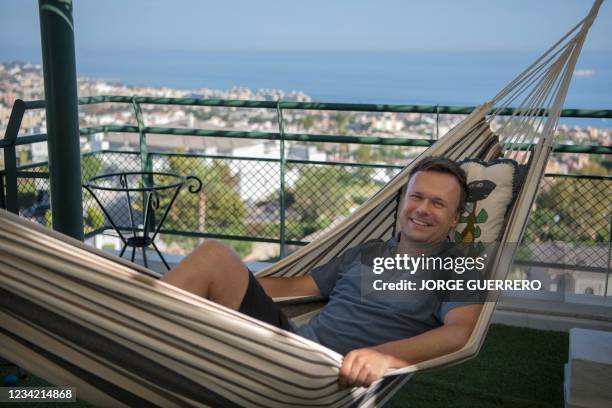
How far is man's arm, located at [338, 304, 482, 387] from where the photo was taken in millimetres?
1548

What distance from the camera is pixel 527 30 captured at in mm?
32781

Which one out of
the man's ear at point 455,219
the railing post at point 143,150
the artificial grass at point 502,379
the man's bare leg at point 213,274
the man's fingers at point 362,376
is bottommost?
the artificial grass at point 502,379

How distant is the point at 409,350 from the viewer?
167 cm

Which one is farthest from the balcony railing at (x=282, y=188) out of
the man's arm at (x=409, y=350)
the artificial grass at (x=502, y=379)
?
the man's arm at (x=409, y=350)

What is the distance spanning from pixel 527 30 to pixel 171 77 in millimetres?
17663

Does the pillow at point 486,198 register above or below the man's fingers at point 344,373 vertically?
above

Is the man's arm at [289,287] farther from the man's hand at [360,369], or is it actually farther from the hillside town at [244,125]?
the hillside town at [244,125]

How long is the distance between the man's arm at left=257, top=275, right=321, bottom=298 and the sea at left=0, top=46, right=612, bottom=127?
26699mm

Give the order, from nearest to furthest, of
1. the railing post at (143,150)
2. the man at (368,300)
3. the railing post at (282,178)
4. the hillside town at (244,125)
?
1. the man at (368,300)
2. the railing post at (282,178)
3. the railing post at (143,150)
4. the hillside town at (244,125)

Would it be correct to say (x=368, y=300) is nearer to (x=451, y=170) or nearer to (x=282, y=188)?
Result: (x=451, y=170)

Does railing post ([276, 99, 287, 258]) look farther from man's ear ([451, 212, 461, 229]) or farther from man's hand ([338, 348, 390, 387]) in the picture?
man's hand ([338, 348, 390, 387])

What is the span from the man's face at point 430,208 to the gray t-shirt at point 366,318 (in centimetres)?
19

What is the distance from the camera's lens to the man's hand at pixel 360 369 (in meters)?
1.54

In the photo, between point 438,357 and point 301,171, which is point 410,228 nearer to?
point 438,357
